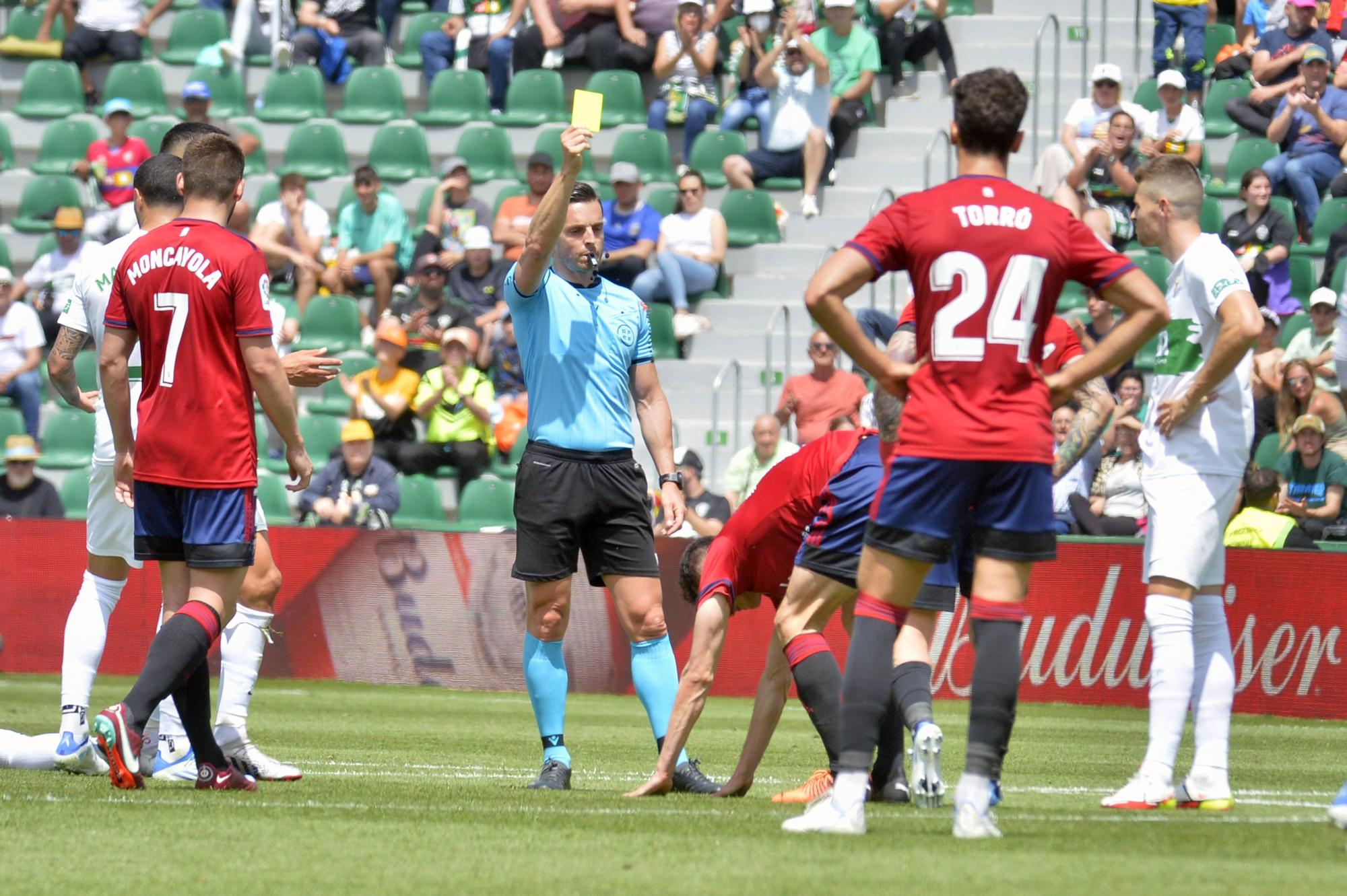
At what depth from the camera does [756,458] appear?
14.9m

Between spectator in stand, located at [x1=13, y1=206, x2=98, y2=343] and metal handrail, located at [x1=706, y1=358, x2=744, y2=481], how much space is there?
21.1 feet

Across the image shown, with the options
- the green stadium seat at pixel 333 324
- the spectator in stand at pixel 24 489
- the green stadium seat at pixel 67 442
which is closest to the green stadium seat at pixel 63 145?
the green stadium seat at pixel 67 442

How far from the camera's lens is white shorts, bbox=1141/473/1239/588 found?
21.5 feet

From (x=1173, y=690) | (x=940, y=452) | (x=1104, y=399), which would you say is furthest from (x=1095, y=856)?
(x=1104, y=399)

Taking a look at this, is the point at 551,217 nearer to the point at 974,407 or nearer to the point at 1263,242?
the point at 974,407

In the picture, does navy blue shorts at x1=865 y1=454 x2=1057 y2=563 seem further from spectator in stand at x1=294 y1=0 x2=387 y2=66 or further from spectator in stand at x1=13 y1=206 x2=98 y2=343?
spectator in stand at x1=294 y1=0 x2=387 y2=66

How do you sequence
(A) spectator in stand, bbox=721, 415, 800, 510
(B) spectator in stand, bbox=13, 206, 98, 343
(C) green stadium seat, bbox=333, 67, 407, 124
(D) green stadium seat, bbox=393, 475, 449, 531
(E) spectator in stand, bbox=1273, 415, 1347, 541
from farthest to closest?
(C) green stadium seat, bbox=333, 67, 407, 124
(B) spectator in stand, bbox=13, 206, 98, 343
(D) green stadium seat, bbox=393, 475, 449, 531
(A) spectator in stand, bbox=721, 415, 800, 510
(E) spectator in stand, bbox=1273, 415, 1347, 541

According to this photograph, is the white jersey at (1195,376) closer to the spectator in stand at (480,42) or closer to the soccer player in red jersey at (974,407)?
the soccer player in red jersey at (974,407)

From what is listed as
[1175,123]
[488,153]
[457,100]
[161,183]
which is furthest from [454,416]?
[161,183]

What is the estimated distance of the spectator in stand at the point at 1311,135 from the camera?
1612cm

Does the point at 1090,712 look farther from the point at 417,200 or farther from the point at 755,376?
the point at 417,200

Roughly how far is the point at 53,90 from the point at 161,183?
14.9 metres

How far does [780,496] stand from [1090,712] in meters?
5.94

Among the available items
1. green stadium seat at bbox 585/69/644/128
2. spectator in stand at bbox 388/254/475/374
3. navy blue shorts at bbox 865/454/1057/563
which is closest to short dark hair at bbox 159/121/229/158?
navy blue shorts at bbox 865/454/1057/563
